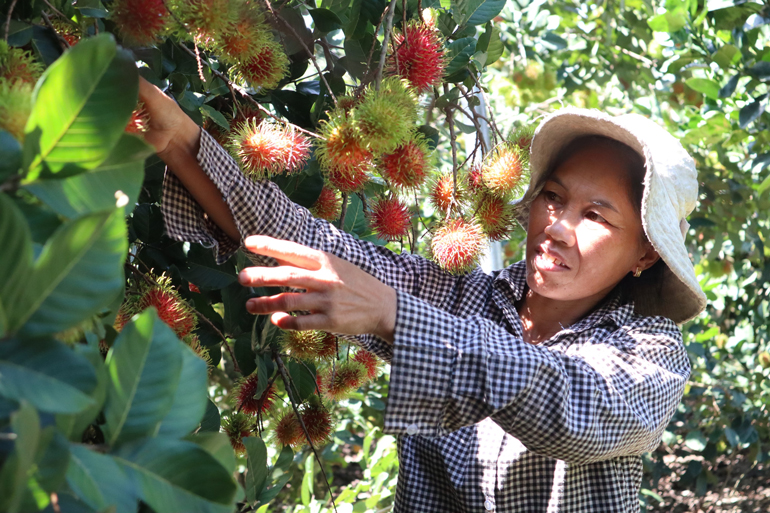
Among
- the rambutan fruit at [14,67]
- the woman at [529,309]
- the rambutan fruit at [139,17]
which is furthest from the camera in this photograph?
the woman at [529,309]

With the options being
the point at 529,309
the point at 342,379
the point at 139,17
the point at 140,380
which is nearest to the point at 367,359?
the point at 342,379

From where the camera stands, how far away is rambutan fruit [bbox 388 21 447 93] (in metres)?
0.89

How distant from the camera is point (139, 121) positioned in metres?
0.71

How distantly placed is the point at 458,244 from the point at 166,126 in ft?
1.33

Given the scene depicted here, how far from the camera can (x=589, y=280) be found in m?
1.13

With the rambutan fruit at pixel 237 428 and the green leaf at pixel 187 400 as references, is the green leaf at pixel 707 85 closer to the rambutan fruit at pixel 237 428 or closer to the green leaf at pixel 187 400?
the rambutan fruit at pixel 237 428

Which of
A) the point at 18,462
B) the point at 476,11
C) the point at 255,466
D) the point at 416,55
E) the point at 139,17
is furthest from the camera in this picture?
the point at 476,11

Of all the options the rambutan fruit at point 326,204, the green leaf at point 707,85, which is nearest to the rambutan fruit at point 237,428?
the rambutan fruit at point 326,204

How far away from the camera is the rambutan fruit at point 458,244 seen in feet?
3.07

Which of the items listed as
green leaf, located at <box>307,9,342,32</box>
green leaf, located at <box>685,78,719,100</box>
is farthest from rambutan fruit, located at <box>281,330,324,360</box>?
green leaf, located at <box>685,78,719,100</box>

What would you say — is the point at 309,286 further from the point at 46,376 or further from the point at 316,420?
the point at 316,420

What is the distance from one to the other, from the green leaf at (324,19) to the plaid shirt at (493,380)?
0.23 metres

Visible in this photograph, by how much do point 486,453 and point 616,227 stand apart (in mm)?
427

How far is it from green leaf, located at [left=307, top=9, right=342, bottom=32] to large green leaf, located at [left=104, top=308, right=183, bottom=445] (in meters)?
0.65
